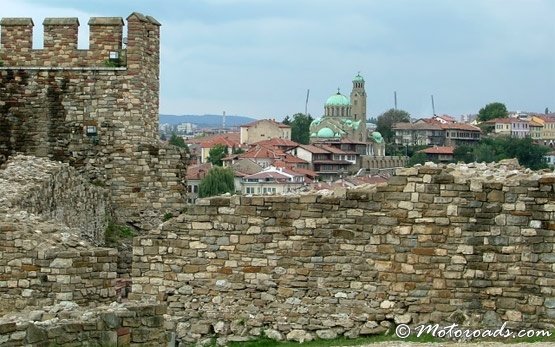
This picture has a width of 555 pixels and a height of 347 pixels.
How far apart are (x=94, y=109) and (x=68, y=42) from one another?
1.29 meters

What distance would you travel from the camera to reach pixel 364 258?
50.7 ft

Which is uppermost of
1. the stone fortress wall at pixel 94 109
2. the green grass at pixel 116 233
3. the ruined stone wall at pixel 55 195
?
the stone fortress wall at pixel 94 109

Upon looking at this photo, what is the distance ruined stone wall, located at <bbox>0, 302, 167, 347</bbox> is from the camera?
11.3 m

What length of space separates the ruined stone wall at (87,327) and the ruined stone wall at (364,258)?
2.79 metres

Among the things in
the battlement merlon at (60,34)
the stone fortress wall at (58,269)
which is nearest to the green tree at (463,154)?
the battlement merlon at (60,34)

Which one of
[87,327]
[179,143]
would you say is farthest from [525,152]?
[87,327]

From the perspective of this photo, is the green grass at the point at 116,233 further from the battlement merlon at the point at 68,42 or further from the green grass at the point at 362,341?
the green grass at the point at 362,341

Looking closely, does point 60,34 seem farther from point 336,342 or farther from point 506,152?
point 506,152

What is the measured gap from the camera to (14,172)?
20.5 metres

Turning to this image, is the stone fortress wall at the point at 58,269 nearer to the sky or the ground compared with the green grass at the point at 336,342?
nearer to the sky

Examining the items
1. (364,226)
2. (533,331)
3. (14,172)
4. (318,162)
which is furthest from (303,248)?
(318,162)

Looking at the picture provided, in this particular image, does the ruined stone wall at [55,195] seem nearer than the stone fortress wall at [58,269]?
No

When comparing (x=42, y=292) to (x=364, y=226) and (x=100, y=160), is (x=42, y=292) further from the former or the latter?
(x=100, y=160)

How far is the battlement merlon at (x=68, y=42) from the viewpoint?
23641mm
